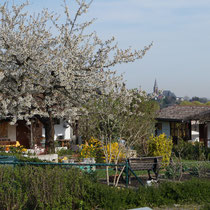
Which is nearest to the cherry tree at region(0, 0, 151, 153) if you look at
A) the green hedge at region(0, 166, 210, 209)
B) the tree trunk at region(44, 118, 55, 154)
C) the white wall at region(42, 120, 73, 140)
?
the tree trunk at region(44, 118, 55, 154)

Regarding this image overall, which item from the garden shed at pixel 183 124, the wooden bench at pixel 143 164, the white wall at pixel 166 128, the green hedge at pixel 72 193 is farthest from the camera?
the white wall at pixel 166 128

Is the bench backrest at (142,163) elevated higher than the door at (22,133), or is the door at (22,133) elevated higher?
the door at (22,133)

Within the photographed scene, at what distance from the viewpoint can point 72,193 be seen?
8.33m

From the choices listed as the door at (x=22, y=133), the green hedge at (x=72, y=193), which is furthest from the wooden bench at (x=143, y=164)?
the door at (x=22, y=133)

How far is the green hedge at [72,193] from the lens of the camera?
7.96m

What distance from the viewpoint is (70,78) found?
1508 cm

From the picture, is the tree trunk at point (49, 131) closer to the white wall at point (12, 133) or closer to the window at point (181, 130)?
the white wall at point (12, 133)

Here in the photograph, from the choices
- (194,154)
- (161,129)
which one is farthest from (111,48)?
(161,129)

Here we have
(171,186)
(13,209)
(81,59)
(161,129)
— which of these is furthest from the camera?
(161,129)

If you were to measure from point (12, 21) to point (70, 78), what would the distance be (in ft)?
11.0

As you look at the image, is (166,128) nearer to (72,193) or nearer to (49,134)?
(49,134)

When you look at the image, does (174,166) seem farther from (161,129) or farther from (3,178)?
(161,129)

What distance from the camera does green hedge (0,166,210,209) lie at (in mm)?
7965

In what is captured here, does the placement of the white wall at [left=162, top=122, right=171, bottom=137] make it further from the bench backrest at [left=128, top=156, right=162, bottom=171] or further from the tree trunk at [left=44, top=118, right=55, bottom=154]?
the bench backrest at [left=128, top=156, right=162, bottom=171]
